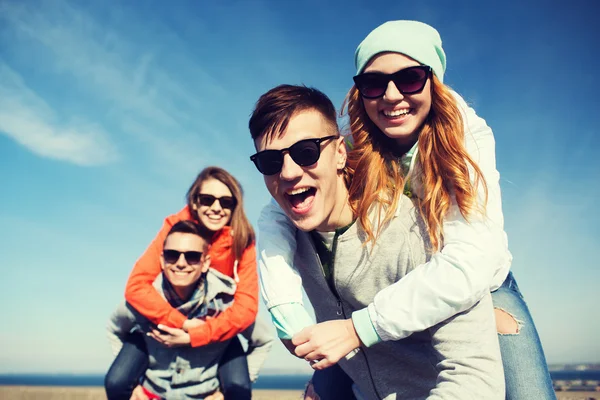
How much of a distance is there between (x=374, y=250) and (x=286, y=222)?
73 cm

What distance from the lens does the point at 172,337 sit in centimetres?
542

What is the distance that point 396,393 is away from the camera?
9.49 ft

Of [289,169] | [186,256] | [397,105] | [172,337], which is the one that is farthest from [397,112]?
[172,337]

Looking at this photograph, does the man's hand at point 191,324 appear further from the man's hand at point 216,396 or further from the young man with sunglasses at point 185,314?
the man's hand at point 216,396

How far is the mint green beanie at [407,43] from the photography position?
9.95 feet

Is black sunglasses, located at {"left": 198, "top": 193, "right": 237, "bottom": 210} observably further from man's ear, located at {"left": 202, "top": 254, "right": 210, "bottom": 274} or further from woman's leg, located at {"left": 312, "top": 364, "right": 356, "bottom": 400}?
woman's leg, located at {"left": 312, "top": 364, "right": 356, "bottom": 400}

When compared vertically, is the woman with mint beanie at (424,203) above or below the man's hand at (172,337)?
above

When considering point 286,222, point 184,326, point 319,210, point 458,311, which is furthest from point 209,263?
point 458,311

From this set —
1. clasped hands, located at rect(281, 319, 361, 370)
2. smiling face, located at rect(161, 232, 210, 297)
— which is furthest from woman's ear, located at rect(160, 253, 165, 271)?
Answer: clasped hands, located at rect(281, 319, 361, 370)

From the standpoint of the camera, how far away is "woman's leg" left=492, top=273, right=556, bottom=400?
2.77 metres

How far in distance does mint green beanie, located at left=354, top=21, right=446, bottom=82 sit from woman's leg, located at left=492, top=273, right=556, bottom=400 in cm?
168

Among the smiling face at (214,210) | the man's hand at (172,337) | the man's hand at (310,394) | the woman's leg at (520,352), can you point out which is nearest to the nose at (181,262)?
the smiling face at (214,210)

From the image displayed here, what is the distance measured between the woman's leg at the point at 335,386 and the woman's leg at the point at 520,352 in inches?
49.4

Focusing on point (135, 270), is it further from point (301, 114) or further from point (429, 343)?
point (429, 343)
